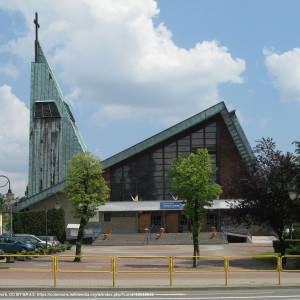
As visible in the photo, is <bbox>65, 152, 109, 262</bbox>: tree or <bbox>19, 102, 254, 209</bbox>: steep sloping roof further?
<bbox>19, 102, 254, 209</bbox>: steep sloping roof

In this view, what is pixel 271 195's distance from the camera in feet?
112

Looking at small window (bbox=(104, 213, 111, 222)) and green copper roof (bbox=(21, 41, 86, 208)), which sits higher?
green copper roof (bbox=(21, 41, 86, 208))

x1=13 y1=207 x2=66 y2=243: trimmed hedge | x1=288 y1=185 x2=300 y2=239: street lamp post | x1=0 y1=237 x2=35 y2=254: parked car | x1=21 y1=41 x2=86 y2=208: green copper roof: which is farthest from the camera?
x1=21 y1=41 x2=86 y2=208: green copper roof

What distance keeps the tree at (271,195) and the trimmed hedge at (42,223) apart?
3920 centimetres

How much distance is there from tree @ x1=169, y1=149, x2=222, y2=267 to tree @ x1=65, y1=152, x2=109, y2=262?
663cm

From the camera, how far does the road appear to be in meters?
18.3

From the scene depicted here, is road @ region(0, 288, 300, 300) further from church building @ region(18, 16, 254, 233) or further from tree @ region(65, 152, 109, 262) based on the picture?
church building @ region(18, 16, 254, 233)

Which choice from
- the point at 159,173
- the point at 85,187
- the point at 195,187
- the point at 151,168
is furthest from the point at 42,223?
the point at 195,187

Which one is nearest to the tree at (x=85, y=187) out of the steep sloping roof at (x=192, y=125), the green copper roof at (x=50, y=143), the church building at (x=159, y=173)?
the church building at (x=159, y=173)

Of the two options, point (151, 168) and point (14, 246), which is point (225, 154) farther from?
point (14, 246)

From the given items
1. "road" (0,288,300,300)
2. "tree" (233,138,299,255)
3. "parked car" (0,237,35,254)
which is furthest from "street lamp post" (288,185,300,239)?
"parked car" (0,237,35,254)

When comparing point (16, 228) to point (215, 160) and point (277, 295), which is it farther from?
point (277, 295)

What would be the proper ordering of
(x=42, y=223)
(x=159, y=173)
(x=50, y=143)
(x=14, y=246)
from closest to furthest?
(x=14, y=246), (x=42, y=223), (x=159, y=173), (x=50, y=143)

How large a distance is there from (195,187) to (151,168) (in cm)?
4494
